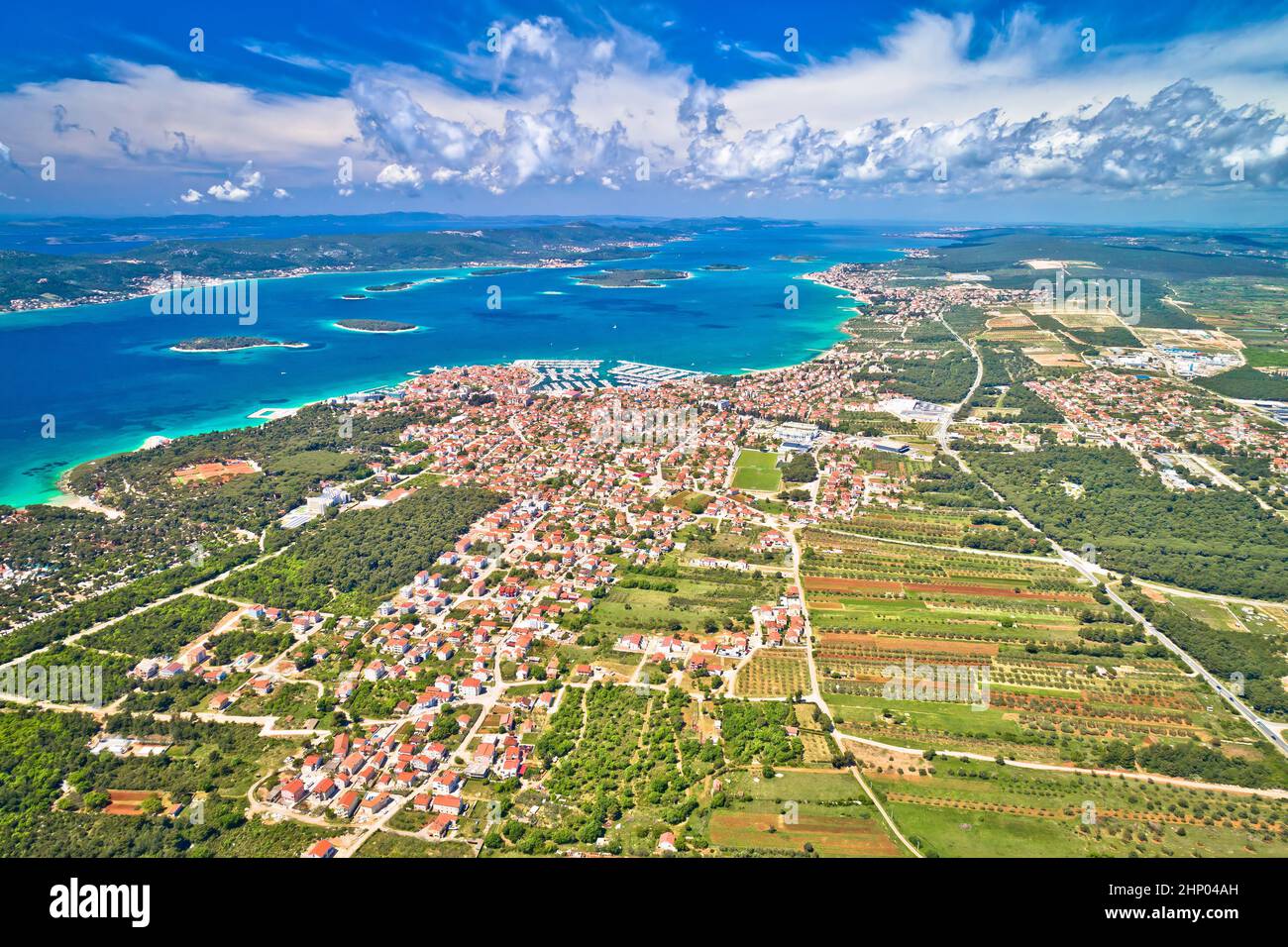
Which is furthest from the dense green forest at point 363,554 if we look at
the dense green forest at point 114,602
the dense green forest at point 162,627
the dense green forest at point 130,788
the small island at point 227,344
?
the small island at point 227,344

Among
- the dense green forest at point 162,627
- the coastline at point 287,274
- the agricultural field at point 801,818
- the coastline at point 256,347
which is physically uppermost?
the coastline at point 287,274

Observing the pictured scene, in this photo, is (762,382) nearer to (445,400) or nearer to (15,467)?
(445,400)

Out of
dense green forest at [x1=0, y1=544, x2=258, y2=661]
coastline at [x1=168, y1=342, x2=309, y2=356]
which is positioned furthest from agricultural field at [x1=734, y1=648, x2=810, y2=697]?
coastline at [x1=168, y1=342, x2=309, y2=356]

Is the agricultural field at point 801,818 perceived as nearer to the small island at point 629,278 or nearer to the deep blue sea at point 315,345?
the deep blue sea at point 315,345

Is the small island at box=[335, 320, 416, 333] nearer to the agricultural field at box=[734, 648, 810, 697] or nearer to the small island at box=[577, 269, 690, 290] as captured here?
the small island at box=[577, 269, 690, 290]

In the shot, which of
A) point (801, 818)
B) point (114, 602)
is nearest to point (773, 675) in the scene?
point (801, 818)

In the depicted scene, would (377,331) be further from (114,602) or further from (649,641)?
(649,641)
